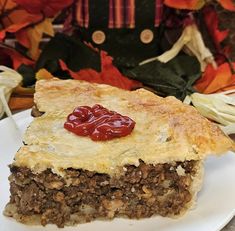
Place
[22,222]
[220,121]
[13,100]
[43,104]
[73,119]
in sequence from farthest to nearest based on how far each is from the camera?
[13,100] → [220,121] → [43,104] → [73,119] → [22,222]

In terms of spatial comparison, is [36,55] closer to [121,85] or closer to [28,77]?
[28,77]

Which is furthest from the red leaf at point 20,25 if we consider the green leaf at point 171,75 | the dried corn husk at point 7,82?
the green leaf at point 171,75

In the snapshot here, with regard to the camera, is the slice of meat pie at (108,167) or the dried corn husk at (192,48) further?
the dried corn husk at (192,48)

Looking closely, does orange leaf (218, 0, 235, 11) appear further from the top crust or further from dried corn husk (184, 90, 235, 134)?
the top crust

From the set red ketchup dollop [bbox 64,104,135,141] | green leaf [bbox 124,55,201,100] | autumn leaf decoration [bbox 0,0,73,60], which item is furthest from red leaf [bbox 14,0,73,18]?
red ketchup dollop [bbox 64,104,135,141]

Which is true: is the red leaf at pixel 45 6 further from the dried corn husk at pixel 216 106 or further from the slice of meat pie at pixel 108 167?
the slice of meat pie at pixel 108 167

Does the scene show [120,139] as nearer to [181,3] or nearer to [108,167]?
[108,167]

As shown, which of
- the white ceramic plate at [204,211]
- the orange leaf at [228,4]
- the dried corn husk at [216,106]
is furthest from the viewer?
the orange leaf at [228,4]

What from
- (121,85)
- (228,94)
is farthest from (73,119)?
(228,94)
